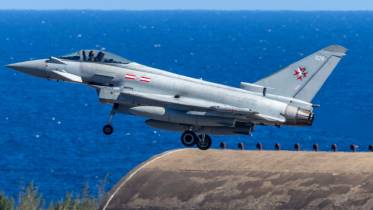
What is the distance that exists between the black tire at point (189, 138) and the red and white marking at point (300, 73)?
216 inches

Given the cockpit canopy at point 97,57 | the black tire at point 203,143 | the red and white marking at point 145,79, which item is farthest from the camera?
the cockpit canopy at point 97,57

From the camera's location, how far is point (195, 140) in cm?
5747

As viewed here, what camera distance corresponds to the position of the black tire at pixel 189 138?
57.3 m

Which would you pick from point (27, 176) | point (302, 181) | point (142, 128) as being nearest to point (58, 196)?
point (27, 176)

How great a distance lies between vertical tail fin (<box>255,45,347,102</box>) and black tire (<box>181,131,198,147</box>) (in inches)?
162

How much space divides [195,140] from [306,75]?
5.97m

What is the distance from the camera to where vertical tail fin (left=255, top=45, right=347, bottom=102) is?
2265 inches

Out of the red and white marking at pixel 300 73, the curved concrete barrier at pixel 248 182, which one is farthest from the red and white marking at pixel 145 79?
the red and white marking at pixel 300 73

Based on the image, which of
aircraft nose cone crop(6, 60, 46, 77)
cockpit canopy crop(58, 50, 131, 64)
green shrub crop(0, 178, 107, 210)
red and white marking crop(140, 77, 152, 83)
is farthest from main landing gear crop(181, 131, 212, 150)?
aircraft nose cone crop(6, 60, 46, 77)

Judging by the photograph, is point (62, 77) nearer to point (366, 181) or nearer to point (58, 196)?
point (366, 181)

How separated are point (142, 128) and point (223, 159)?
4489 inches

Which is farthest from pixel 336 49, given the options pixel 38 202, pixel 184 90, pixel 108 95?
pixel 38 202

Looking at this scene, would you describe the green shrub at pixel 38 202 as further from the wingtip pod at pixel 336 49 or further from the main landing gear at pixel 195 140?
the wingtip pod at pixel 336 49

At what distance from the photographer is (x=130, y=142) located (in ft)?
516
